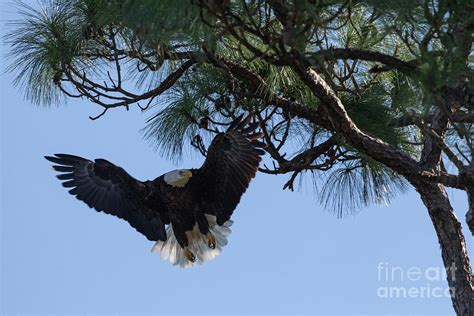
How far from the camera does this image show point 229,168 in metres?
3.61

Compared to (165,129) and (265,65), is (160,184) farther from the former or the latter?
(265,65)

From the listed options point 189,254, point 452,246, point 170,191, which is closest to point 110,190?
point 170,191

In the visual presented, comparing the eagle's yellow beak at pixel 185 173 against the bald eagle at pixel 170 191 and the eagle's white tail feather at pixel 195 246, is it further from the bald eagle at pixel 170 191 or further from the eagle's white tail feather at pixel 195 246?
the eagle's white tail feather at pixel 195 246

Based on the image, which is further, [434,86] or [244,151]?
[244,151]

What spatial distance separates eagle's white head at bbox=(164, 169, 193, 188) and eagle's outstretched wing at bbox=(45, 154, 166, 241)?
0.49ft

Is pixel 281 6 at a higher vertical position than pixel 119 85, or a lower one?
lower

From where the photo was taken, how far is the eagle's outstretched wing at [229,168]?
3.44m

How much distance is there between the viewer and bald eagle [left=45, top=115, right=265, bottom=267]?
3.63 m

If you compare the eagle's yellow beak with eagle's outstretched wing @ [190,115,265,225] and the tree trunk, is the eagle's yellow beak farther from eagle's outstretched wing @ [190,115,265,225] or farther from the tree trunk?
the tree trunk

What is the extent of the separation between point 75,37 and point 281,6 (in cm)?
106

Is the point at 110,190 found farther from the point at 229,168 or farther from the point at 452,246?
the point at 452,246

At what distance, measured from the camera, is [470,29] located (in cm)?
233

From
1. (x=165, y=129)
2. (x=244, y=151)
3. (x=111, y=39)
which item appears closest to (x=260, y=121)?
(x=244, y=151)

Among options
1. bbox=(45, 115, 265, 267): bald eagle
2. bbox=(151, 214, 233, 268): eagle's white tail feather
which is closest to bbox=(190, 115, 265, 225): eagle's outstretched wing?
bbox=(45, 115, 265, 267): bald eagle
